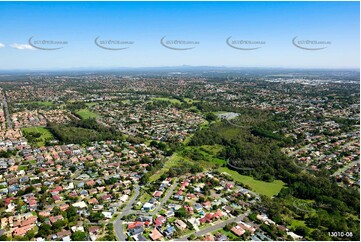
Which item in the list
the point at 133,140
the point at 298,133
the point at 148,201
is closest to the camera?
the point at 148,201

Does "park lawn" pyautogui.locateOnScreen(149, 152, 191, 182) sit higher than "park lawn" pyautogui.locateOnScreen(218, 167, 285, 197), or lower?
higher

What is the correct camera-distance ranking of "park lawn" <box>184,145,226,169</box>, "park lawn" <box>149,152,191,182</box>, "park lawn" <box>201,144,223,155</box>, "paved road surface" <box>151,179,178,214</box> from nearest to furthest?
"paved road surface" <box>151,179,178,214</box>, "park lawn" <box>149,152,191,182</box>, "park lawn" <box>184,145,226,169</box>, "park lawn" <box>201,144,223,155</box>

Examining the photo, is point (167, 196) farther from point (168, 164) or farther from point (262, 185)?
point (262, 185)

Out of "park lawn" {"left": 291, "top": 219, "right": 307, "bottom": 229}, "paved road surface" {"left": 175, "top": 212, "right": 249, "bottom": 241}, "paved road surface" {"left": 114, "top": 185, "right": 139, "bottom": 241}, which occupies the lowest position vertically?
"park lawn" {"left": 291, "top": 219, "right": 307, "bottom": 229}

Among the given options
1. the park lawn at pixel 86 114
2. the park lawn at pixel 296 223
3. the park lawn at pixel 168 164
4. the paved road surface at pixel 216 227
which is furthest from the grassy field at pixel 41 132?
the park lawn at pixel 296 223

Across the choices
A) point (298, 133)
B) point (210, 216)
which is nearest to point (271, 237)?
point (210, 216)

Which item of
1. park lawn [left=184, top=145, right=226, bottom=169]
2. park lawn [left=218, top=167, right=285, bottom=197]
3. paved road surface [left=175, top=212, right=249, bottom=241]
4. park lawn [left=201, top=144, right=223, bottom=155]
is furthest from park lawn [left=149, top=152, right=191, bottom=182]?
paved road surface [left=175, top=212, right=249, bottom=241]

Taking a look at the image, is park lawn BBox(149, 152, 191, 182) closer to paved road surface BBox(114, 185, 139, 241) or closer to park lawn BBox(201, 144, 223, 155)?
paved road surface BBox(114, 185, 139, 241)

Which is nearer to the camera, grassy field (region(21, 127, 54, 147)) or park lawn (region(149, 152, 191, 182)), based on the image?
park lawn (region(149, 152, 191, 182))

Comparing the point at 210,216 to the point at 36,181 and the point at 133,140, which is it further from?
the point at 133,140
